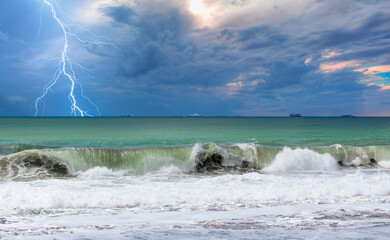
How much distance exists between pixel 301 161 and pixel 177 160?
6337 mm

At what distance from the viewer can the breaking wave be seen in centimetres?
1409

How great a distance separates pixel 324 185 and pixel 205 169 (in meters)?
6.58

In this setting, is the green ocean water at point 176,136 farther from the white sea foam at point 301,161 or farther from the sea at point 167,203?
the sea at point 167,203

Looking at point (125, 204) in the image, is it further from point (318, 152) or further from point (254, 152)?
point (318, 152)

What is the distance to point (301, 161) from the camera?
1700 centimetres

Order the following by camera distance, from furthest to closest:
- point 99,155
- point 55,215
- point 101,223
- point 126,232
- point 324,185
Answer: point 99,155, point 324,185, point 55,215, point 101,223, point 126,232

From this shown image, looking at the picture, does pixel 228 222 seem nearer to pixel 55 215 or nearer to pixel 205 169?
pixel 55 215

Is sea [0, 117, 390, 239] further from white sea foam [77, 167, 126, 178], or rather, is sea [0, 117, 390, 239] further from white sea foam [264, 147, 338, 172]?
white sea foam [264, 147, 338, 172]

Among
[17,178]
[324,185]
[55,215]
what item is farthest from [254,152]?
[55,215]

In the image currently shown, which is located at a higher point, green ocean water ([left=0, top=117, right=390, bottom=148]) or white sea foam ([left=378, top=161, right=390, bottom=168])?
green ocean water ([left=0, top=117, right=390, bottom=148])

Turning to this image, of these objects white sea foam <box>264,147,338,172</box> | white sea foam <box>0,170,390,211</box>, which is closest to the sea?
white sea foam <box>0,170,390,211</box>

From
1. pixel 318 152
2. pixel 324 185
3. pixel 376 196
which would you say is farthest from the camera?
pixel 318 152

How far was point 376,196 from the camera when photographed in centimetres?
922

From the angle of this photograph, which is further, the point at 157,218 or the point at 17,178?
the point at 17,178
